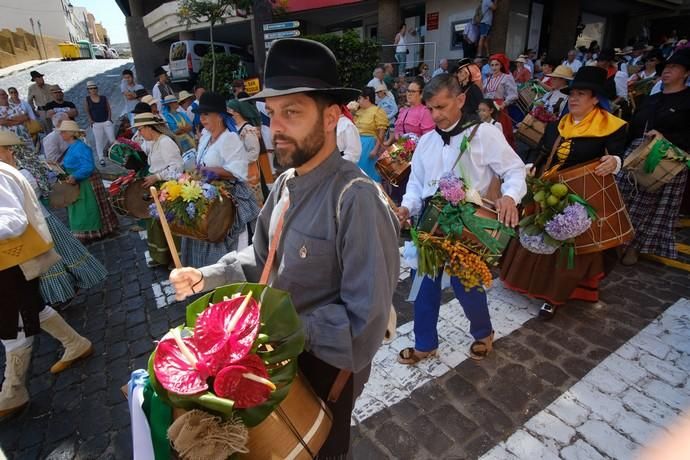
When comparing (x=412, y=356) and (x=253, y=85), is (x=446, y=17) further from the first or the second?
(x=412, y=356)

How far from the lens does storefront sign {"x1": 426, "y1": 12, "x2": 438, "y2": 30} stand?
1625cm

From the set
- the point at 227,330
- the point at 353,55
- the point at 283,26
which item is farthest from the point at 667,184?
the point at 353,55

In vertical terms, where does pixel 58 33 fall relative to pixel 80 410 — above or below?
above

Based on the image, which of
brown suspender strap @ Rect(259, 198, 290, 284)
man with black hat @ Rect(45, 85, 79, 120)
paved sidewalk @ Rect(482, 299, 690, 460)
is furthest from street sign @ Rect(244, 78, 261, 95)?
paved sidewalk @ Rect(482, 299, 690, 460)

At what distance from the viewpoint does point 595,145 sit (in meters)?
3.64

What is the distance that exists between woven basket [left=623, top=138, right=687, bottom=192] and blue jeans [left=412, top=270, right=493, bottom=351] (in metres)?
2.49

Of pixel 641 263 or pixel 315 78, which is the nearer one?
pixel 315 78

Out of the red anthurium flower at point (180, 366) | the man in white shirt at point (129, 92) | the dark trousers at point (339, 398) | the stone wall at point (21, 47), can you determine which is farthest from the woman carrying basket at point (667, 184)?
the stone wall at point (21, 47)

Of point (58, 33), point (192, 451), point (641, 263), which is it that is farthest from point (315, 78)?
point (58, 33)

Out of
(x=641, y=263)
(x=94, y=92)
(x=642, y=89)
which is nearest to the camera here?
(x=641, y=263)

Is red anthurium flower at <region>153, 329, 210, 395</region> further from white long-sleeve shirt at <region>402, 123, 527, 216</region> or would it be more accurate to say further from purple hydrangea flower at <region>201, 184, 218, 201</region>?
Answer: purple hydrangea flower at <region>201, 184, 218, 201</region>

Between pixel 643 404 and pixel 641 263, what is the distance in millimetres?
2724

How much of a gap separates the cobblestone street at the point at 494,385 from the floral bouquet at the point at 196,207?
1.13m

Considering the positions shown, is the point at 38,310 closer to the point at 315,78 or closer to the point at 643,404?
the point at 315,78
